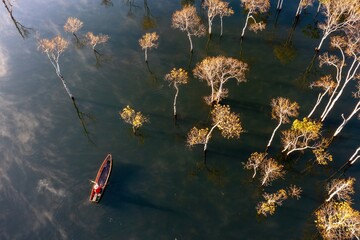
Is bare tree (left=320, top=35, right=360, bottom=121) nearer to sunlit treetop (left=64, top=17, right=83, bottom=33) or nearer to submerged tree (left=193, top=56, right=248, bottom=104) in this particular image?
submerged tree (left=193, top=56, right=248, bottom=104)

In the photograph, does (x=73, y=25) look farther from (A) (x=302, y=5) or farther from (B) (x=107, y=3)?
(A) (x=302, y=5)

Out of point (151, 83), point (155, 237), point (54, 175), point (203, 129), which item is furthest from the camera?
point (151, 83)

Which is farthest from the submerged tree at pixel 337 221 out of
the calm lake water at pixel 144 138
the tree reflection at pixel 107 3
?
the tree reflection at pixel 107 3

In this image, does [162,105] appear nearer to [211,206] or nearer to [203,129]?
[203,129]

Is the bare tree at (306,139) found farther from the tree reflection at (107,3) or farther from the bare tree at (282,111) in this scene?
the tree reflection at (107,3)

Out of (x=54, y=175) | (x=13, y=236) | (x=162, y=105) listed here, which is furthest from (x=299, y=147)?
(x=13, y=236)

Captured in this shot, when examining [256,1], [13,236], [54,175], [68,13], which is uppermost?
[256,1]

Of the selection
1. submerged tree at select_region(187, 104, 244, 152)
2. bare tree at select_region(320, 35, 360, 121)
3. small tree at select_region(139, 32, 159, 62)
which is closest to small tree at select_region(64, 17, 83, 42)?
small tree at select_region(139, 32, 159, 62)
